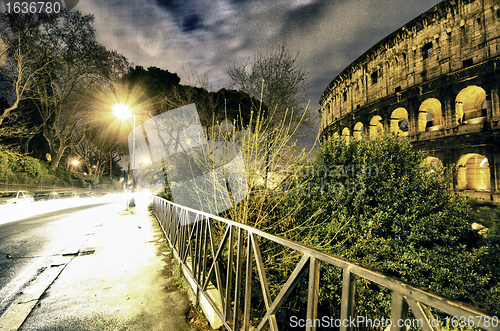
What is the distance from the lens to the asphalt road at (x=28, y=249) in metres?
3.89

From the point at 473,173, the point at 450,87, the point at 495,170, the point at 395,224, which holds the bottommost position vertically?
the point at 395,224

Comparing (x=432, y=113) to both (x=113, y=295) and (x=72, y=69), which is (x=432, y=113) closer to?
(x=113, y=295)

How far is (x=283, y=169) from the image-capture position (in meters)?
3.77

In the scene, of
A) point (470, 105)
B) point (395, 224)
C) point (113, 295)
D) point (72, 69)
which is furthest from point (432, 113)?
point (72, 69)

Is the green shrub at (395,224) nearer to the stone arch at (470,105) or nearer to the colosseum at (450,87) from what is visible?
the colosseum at (450,87)

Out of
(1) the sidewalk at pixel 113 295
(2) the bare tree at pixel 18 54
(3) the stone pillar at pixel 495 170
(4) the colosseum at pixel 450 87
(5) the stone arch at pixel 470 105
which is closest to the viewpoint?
(1) the sidewalk at pixel 113 295

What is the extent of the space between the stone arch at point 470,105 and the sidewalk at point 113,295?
2612 centimetres

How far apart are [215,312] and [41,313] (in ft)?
8.20

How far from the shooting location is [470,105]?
67.1ft

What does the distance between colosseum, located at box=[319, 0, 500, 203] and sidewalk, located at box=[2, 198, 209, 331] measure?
17563 mm

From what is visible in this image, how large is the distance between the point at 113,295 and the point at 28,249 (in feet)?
14.3

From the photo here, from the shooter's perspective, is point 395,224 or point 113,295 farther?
point 395,224

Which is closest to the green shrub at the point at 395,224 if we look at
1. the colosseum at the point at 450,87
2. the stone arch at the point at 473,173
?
the colosseum at the point at 450,87

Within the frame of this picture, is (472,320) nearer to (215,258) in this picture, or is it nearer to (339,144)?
(215,258)
